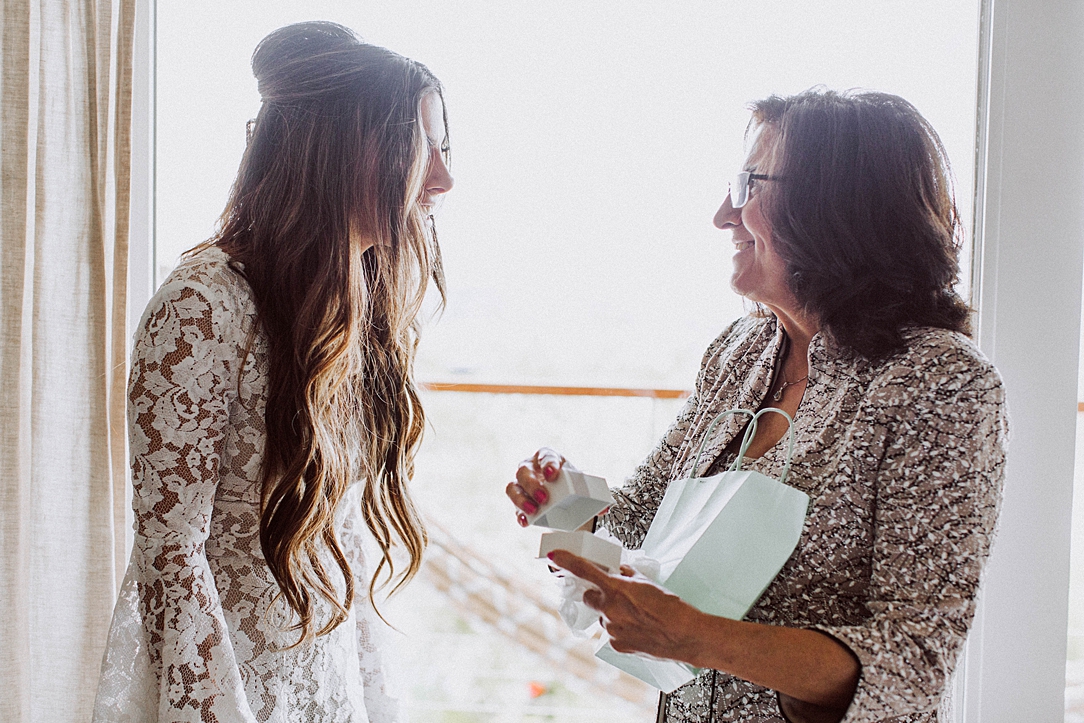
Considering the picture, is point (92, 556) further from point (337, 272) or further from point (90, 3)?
point (90, 3)

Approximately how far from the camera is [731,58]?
1.80 m

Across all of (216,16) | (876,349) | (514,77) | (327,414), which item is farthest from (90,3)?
(876,349)

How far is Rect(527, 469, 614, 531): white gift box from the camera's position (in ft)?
3.33

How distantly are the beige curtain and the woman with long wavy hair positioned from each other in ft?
2.26

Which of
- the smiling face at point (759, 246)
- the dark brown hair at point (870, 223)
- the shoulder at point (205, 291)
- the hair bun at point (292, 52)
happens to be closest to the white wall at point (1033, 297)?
the dark brown hair at point (870, 223)

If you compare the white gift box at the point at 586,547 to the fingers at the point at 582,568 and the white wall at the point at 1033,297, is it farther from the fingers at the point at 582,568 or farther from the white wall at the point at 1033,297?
the white wall at the point at 1033,297

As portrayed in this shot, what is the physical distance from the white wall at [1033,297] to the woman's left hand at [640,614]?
109 cm

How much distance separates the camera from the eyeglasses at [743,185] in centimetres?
119

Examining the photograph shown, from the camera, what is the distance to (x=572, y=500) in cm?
103

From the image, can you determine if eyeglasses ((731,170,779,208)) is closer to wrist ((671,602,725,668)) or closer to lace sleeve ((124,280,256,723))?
wrist ((671,602,725,668))

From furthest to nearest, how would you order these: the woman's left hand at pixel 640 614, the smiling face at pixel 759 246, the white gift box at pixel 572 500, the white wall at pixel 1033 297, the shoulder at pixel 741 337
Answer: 1. the white wall at pixel 1033 297
2. the shoulder at pixel 741 337
3. the smiling face at pixel 759 246
4. the white gift box at pixel 572 500
5. the woman's left hand at pixel 640 614

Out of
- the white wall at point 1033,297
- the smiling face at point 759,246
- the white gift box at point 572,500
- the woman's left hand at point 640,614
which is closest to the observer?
the woman's left hand at point 640,614

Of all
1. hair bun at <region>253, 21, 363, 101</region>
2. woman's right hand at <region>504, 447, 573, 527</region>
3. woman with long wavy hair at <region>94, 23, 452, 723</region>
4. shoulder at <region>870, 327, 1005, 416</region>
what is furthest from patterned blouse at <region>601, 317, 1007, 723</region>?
hair bun at <region>253, 21, 363, 101</region>

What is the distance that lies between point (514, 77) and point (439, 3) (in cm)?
25
